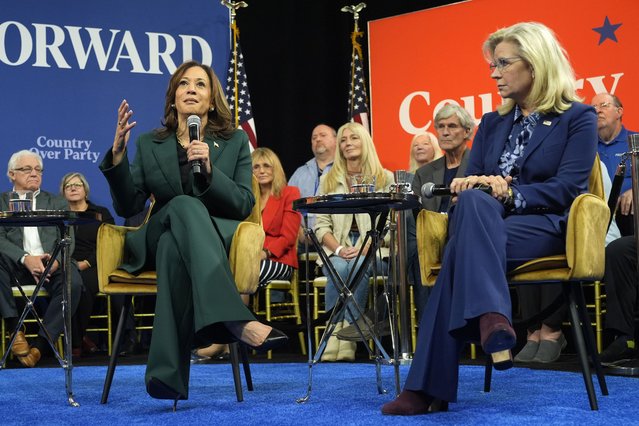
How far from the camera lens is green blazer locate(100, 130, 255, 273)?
10.2 ft

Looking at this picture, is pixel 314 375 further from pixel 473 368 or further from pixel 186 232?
pixel 186 232

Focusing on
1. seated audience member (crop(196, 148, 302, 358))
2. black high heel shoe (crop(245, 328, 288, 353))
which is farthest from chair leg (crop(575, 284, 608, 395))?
seated audience member (crop(196, 148, 302, 358))

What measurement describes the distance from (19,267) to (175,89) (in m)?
2.79

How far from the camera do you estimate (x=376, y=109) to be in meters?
7.22

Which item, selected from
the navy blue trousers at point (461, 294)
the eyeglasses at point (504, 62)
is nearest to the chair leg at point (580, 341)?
the navy blue trousers at point (461, 294)

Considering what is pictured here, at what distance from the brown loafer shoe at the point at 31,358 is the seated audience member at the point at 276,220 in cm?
121

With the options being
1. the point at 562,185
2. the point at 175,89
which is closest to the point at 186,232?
the point at 175,89

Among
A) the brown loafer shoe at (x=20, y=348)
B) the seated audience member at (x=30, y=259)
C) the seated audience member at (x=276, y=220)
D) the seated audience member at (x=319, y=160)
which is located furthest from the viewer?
the seated audience member at (x=319, y=160)

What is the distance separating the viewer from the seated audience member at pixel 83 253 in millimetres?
5918

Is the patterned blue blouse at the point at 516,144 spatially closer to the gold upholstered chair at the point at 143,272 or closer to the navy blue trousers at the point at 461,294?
the navy blue trousers at the point at 461,294

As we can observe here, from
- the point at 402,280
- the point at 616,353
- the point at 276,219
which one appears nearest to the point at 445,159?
the point at 402,280

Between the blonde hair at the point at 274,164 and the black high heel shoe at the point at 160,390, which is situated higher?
the blonde hair at the point at 274,164

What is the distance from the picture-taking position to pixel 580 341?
2.72 m

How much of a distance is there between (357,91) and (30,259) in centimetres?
318
